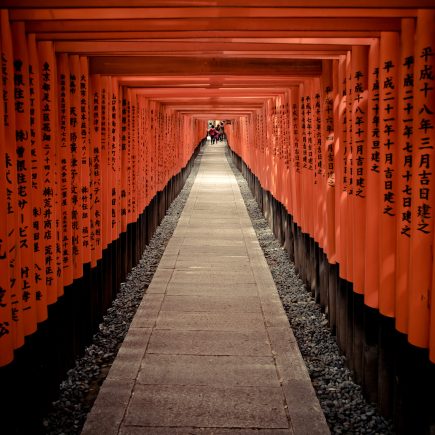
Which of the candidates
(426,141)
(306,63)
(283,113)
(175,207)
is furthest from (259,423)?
(175,207)

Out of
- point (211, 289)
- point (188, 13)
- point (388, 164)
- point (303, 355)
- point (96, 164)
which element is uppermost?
point (188, 13)

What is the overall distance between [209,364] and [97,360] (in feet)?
4.57

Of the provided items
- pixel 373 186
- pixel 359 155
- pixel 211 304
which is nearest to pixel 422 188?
pixel 373 186

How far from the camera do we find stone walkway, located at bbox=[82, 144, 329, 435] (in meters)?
4.79

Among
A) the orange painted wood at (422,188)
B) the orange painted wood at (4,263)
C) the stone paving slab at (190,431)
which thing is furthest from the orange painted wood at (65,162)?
the orange painted wood at (422,188)

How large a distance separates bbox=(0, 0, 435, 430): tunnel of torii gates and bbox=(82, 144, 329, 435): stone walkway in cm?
100

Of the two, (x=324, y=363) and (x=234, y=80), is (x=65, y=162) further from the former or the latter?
(x=324, y=363)

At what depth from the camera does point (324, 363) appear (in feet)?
20.7

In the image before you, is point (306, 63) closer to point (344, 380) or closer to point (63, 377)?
point (344, 380)

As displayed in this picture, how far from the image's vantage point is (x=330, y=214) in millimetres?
6820

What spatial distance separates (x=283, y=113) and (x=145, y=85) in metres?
3.45

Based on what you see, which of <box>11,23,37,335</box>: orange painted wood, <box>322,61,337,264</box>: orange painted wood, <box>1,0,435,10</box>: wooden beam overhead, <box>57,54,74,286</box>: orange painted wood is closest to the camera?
<box>1,0,435,10</box>: wooden beam overhead

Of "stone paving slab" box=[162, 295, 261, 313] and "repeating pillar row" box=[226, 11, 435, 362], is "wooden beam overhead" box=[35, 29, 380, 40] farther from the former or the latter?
"stone paving slab" box=[162, 295, 261, 313]

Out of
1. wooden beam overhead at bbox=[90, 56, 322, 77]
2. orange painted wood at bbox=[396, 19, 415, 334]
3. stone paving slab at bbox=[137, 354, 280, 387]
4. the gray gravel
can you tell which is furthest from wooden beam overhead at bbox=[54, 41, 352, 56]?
the gray gravel
